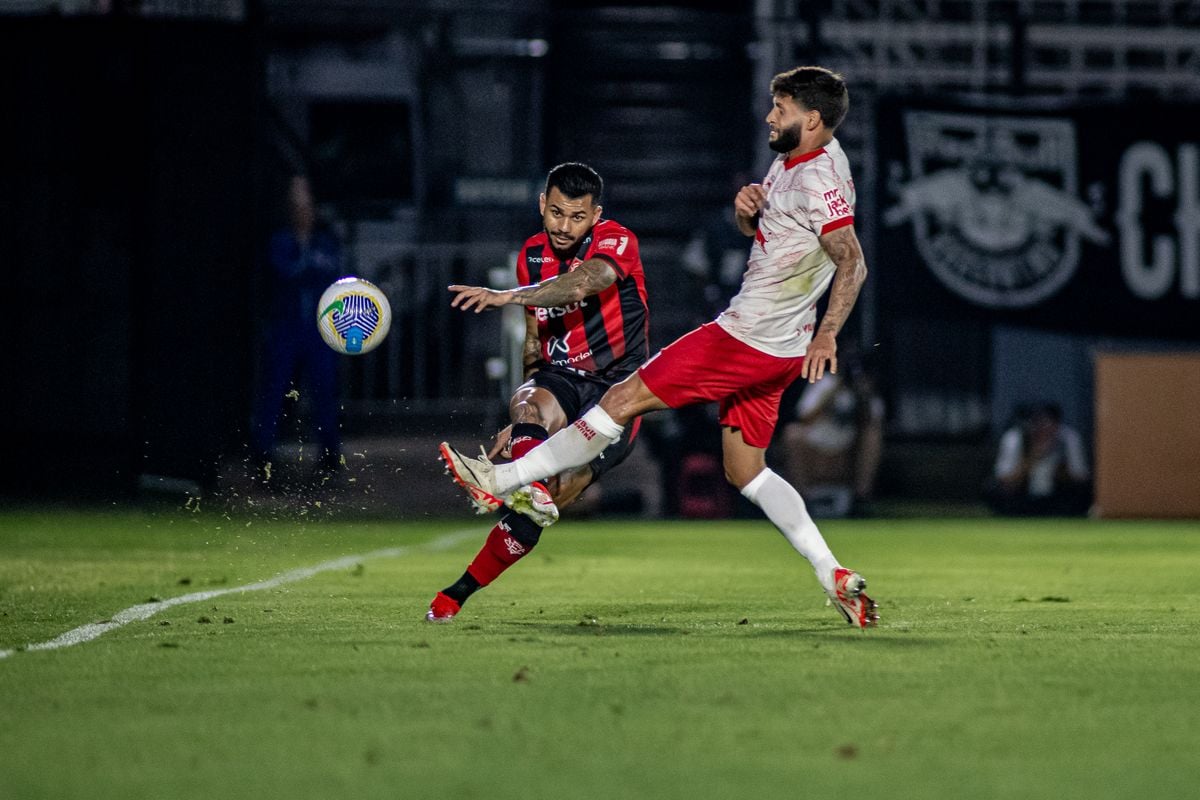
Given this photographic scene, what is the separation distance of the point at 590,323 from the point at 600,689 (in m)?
3.03

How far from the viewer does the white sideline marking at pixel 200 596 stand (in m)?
6.70

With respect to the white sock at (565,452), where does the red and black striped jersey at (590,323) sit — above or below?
above

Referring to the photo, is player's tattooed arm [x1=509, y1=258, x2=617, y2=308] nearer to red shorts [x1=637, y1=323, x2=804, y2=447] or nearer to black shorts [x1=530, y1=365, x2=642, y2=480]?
red shorts [x1=637, y1=323, x2=804, y2=447]

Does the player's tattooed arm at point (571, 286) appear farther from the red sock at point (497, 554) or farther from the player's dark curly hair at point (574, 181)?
the red sock at point (497, 554)

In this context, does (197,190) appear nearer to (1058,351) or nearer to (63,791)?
(1058,351)

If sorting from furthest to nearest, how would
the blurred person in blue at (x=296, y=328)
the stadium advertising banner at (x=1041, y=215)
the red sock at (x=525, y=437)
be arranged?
the stadium advertising banner at (x=1041, y=215) < the blurred person in blue at (x=296, y=328) < the red sock at (x=525, y=437)

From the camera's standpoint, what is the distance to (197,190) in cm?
1667

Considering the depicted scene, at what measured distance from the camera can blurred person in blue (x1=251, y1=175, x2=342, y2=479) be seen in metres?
16.5

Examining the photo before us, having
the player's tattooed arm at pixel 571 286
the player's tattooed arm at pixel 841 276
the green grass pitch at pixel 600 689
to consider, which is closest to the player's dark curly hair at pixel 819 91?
the player's tattooed arm at pixel 841 276

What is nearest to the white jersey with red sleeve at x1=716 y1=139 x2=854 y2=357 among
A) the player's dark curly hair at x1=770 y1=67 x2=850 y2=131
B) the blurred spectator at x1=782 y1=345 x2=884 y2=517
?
the player's dark curly hair at x1=770 y1=67 x2=850 y2=131

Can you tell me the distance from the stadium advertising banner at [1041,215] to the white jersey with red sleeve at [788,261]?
10.1 metres

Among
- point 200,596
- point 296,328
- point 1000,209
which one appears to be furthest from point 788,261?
point 1000,209

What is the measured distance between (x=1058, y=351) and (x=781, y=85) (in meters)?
11.2

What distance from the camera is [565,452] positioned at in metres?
7.12
